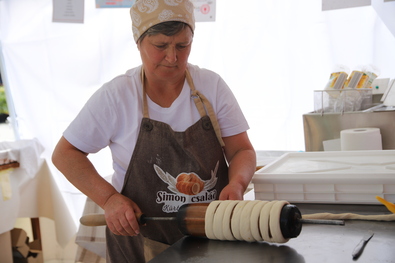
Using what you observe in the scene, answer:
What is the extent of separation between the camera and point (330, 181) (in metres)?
1.22

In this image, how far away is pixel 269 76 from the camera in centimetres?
278

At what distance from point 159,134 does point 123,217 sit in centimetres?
29

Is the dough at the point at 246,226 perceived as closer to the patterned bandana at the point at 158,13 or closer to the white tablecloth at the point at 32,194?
the patterned bandana at the point at 158,13

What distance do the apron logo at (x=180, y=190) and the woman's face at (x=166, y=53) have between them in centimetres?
29

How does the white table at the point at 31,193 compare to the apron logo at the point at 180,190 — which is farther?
the white table at the point at 31,193

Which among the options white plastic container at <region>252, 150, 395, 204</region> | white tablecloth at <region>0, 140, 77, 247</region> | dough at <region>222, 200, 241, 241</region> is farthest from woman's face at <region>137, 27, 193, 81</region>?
white tablecloth at <region>0, 140, 77, 247</region>

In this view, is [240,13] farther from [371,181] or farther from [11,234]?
[11,234]

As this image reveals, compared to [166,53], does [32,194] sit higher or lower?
lower

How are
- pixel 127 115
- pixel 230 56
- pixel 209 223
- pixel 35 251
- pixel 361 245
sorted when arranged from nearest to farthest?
pixel 361 245, pixel 209 223, pixel 127 115, pixel 230 56, pixel 35 251

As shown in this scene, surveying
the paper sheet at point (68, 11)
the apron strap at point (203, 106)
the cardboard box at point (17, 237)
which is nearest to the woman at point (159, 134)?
the apron strap at point (203, 106)

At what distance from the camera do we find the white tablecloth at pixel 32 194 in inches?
123

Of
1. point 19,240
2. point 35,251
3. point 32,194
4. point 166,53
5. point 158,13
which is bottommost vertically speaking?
point 35,251

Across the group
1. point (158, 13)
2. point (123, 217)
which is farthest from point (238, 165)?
point (158, 13)

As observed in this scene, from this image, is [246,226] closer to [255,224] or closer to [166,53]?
[255,224]
